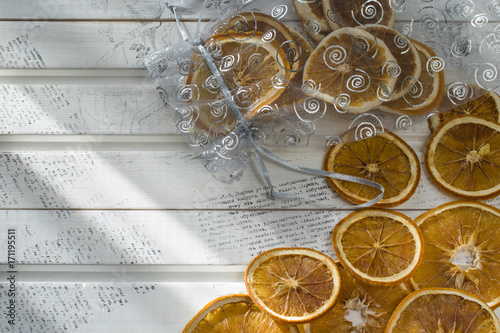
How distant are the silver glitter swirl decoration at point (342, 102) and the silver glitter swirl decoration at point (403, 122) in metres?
0.12

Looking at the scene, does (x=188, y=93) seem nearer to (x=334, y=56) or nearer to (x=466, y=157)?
(x=334, y=56)

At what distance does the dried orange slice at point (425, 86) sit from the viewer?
86 centimetres

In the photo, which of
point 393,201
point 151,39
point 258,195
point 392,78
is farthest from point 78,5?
point 393,201

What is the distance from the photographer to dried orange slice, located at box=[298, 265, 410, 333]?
907 millimetres

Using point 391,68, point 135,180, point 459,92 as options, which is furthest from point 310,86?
point 135,180

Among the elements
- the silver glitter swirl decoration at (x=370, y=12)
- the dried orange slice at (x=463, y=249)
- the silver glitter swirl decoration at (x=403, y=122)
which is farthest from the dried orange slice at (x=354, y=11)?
the dried orange slice at (x=463, y=249)

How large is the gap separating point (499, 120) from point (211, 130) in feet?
2.08

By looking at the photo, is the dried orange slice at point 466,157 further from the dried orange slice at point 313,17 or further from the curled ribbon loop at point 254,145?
the dried orange slice at point 313,17

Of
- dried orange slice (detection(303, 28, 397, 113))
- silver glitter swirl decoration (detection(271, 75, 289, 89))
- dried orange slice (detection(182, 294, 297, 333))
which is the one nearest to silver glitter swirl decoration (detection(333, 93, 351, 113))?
dried orange slice (detection(303, 28, 397, 113))

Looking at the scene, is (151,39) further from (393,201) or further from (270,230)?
(393,201)

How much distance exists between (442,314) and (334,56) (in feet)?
1.83

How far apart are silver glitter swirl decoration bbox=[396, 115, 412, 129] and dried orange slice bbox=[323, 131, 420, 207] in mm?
36

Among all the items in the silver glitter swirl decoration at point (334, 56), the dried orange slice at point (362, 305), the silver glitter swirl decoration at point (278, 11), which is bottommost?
the dried orange slice at point (362, 305)

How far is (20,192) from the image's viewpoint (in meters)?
0.99
